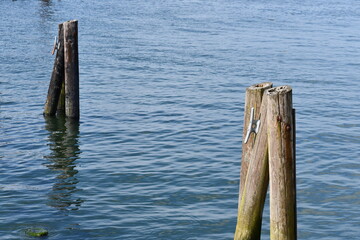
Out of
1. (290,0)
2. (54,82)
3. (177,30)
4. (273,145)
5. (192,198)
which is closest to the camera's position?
(273,145)

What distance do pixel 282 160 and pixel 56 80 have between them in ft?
32.9

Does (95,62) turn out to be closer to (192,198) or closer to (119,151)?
(119,151)

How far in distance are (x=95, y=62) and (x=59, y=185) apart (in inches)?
577

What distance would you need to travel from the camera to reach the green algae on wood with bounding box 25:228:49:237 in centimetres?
989

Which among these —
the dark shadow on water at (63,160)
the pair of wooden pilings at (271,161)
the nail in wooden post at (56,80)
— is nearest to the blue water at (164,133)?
the dark shadow on water at (63,160)

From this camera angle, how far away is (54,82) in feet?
53.2

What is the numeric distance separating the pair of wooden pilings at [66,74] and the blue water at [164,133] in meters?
0.46

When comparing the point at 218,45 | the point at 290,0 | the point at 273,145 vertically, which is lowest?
the point at 273,145

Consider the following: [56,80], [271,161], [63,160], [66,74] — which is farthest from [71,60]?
[271,161]

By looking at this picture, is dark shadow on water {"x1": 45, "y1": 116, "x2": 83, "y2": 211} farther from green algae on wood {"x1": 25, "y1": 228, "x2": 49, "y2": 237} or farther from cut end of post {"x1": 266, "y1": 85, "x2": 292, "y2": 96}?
cut end of post {"x1": 266, "y1": 85, "x2": 292, "y2": 96}

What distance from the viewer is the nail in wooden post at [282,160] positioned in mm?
7297

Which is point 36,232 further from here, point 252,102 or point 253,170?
point 252,102

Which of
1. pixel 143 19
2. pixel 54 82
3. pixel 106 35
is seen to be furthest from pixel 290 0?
pixel 54 82

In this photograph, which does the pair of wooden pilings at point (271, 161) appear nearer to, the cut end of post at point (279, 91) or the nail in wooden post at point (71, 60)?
the cut end of post at point (279, 91)
